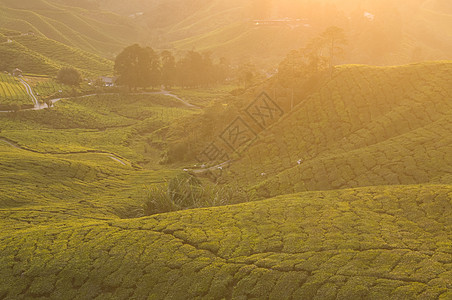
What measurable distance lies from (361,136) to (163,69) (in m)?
128

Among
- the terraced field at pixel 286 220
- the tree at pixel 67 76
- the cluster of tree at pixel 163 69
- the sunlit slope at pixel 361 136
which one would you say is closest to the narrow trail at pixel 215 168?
the sunlit slope at pixel 361 136

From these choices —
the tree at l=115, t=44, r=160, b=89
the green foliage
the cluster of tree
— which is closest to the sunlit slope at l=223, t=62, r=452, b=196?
the green foliage

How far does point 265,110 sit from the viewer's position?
6788cm

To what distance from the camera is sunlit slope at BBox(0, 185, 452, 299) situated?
18.1 m

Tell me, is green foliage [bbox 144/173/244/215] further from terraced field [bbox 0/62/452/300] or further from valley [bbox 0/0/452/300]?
terraced field [bbox 0/62/452/300]

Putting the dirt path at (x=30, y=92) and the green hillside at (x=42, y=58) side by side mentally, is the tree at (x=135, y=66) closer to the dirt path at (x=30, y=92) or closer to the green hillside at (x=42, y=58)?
the green hillside at (x=42, y=58)

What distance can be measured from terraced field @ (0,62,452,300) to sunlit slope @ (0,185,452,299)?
8cm

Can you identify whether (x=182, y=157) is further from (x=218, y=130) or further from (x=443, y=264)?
(x=443, y=264)

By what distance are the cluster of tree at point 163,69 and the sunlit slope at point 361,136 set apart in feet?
328

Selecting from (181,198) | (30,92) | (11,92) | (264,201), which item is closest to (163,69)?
(30,92)

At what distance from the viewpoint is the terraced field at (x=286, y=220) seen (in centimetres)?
1908

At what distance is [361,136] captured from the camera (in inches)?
1816

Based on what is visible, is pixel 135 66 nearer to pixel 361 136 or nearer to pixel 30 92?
pixel 30 92

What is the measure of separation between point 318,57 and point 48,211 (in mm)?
57377
